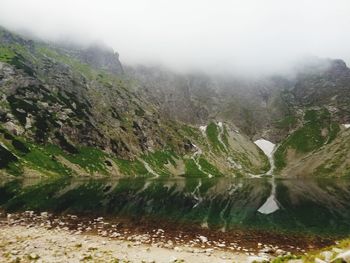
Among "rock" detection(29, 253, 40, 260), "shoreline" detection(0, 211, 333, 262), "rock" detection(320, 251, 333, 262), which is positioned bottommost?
"shoreline" detection(0, 211, 333, 262)

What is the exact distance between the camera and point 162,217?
213 feet

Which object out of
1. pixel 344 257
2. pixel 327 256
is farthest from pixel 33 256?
pixel 344 257

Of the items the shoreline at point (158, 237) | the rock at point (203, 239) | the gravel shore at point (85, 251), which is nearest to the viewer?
the gravel shore at point (85, 251)

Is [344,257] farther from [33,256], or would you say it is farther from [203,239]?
[203,239]

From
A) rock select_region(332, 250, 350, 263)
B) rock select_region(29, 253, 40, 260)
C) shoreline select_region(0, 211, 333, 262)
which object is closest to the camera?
rock select_region(332, 250, 350, 263)

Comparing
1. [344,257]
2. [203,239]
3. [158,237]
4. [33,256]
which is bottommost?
[158,237]

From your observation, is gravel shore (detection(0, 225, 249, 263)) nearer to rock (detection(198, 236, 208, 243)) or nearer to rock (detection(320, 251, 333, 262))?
rock (detection(198, 236, 208, 243))

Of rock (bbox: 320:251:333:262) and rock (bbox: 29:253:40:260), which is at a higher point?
rock (bbox: 320:251:333:262)

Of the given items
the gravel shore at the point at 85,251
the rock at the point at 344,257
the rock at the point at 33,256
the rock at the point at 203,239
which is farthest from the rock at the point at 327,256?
the rock at the point at 203,239

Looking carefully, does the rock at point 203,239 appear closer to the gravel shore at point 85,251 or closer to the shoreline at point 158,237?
the shoreline at point 158,237

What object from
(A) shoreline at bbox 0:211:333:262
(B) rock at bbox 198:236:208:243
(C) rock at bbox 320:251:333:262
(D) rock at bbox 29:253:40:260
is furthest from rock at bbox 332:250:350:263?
(B) rock at bbox 198:236:208:243

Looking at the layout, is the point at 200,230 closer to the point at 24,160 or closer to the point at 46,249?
the point at 46,249

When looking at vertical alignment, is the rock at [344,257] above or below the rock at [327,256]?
above

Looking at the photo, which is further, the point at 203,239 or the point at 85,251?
the point at 203,239
